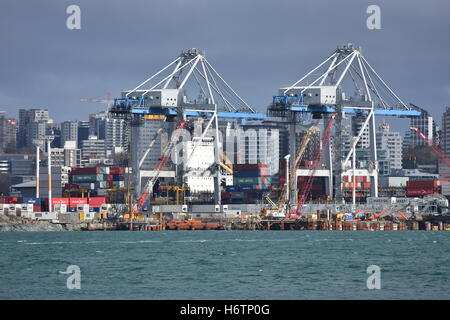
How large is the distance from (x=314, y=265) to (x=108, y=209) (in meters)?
81.2

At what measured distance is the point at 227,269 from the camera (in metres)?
53.7

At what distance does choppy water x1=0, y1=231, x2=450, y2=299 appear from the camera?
4334cm

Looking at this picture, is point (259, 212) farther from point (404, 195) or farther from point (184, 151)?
point (404, 195)

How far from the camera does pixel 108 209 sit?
134625 mm

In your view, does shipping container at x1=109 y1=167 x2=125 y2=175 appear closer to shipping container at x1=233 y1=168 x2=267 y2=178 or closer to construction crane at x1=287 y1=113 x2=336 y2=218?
shipping container at x1=233 y1=168 x2=267 y2=178

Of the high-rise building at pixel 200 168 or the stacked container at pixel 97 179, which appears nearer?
the high-rise building at pixel 200 168

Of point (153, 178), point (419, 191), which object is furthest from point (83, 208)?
point (419, 191)

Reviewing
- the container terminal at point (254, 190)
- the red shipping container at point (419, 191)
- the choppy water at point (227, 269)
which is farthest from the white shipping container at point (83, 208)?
the choppy water at point (227, 269)

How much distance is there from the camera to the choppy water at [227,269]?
43344 millimetres

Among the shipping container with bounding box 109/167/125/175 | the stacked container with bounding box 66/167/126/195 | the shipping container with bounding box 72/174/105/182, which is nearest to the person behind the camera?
the stacked container with bounding box 66/167/126/195

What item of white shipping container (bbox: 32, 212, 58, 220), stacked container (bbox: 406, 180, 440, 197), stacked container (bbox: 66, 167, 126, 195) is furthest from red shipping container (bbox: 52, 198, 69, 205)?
stacked container (bbox: 406, 180, 440, 197)

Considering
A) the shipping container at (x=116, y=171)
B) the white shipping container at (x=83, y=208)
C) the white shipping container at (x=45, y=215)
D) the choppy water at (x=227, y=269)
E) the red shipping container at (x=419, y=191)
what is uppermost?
the shipping container at (x=116, y=171)

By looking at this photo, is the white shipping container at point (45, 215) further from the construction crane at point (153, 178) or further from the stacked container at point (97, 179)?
the stacked container at point (97, 179)
